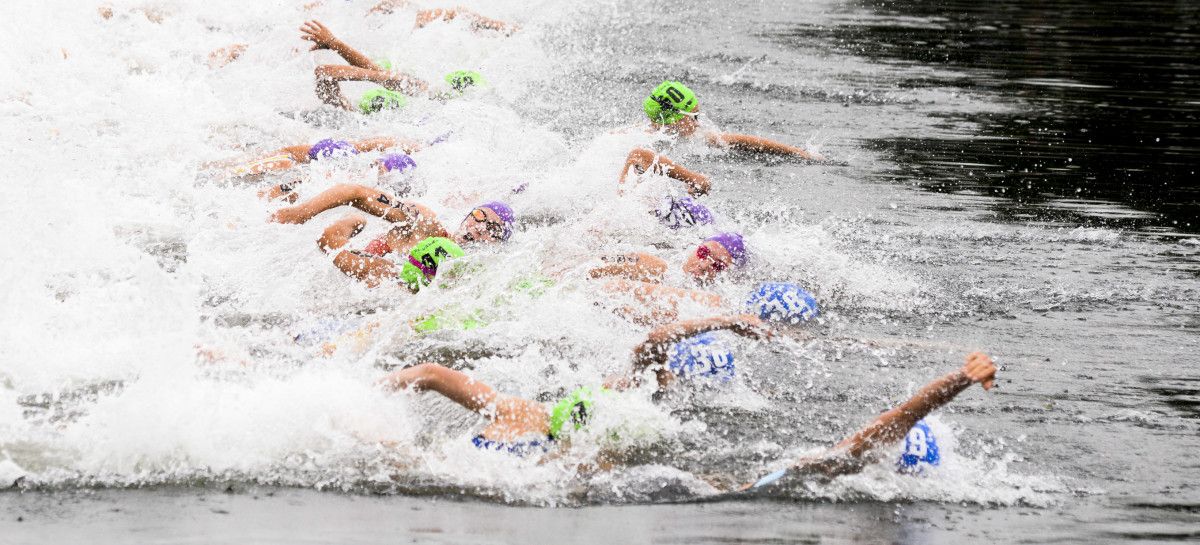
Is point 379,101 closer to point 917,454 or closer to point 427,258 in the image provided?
point 427,258

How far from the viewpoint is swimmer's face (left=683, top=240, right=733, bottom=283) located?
8281mm

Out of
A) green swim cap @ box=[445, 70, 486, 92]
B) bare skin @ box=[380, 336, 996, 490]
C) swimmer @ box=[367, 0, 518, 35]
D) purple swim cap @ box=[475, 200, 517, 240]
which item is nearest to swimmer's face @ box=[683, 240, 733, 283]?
purple swim cap @ box=[475, 200, 517, 240]

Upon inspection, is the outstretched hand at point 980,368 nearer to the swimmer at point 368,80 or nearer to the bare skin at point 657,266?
the bare skin at point 657,266

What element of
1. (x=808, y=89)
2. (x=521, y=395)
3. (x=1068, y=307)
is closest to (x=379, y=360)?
(x=521, y=395)

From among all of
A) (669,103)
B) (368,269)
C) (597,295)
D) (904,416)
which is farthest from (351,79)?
(904,416)

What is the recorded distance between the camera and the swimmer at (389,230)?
A: 8.38 metres

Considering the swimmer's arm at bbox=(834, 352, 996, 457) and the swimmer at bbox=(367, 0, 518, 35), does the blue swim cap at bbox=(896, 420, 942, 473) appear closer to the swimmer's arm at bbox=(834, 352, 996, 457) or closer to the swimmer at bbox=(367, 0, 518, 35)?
the swimmer's arm at bbox=(834, 352, 996, 457)

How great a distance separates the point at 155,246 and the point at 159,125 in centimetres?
307

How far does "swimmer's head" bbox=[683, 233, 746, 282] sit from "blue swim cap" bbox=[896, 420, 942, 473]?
268 cm

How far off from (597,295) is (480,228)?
133 centimetres

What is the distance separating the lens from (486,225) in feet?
28.7

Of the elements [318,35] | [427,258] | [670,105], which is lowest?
[427,258]

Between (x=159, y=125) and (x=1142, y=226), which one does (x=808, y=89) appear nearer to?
(x=1142, y=226)

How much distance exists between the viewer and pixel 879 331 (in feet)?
25.1
